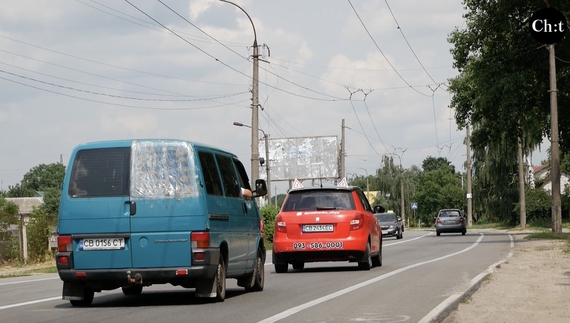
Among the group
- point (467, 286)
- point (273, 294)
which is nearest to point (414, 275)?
point (467, 286)

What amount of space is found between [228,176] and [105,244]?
2430 mm

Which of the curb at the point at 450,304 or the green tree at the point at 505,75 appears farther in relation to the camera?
the green tree at the point at 505,75

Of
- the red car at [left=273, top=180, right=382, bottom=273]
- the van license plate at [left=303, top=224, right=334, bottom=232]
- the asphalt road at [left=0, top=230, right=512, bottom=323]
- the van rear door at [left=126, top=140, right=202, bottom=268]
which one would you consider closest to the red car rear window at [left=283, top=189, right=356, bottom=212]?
the red car at [left=273, top=180, right=382, bottom=273]

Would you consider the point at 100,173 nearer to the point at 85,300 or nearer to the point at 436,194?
the point at 85,300

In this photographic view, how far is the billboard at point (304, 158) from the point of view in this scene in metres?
84.5

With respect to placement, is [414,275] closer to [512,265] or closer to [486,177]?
[512,265]

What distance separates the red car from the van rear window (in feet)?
27.7

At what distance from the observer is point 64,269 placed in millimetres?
12977

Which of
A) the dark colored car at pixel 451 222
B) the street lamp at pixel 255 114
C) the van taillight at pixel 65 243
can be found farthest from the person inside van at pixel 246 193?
the dark colored car at pixel 451 222

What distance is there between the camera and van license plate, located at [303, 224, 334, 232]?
2111 cm

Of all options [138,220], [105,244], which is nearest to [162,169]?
[138,220]

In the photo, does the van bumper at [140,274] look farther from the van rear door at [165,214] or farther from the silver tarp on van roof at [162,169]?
the silver tarp on van roof at [162,169]

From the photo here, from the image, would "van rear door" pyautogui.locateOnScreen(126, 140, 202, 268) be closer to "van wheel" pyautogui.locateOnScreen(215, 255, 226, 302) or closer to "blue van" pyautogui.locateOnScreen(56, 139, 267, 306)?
"blue van" pyautogui.locateOnScreen(56, 139, 267, 306)

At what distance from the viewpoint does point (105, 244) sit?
42.3 ft
